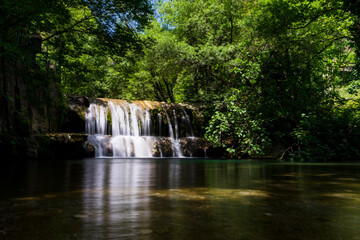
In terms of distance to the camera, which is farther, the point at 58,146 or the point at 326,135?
the point at 326,135

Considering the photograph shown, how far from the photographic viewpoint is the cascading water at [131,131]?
43.3 ft

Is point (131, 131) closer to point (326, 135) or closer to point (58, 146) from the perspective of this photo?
point (58, 146)

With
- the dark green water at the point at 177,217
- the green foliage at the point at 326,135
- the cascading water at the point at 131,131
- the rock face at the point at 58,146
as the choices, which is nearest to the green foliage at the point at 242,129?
the green foliage at the point at 326,135

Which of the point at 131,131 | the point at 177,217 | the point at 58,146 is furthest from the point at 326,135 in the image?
the point at 177,217

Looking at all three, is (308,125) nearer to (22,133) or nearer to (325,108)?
(325,108)

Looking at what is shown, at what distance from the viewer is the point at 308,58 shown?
12.1 meters

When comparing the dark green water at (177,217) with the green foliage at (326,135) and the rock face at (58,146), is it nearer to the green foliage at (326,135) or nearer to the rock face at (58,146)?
the rock face at (58,146)

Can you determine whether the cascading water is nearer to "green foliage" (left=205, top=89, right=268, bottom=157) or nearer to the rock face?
the rock face

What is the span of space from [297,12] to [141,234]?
467 inches

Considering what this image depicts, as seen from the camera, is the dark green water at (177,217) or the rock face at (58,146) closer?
the dark green water at (177,217)

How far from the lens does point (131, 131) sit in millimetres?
14992

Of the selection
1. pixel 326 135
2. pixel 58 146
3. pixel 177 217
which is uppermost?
pixel 326 135

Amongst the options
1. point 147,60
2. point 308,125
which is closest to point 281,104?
point 308,125

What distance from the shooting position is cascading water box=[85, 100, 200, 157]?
13.2 meters
